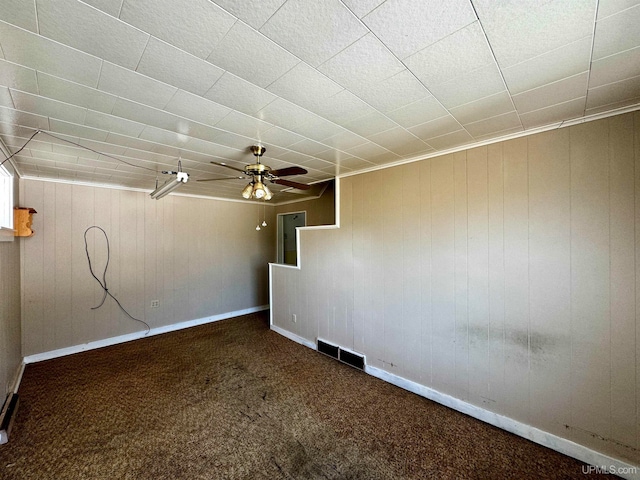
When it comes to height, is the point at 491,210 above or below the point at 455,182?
below

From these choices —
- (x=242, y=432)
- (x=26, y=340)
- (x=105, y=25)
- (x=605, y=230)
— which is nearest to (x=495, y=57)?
(x=605, y=230)

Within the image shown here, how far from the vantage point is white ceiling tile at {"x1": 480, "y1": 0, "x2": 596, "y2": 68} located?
3.18 ft

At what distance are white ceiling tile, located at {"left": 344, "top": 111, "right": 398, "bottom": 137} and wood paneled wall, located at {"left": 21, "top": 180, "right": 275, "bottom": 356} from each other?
155 inches

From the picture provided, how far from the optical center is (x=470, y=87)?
4.86ft

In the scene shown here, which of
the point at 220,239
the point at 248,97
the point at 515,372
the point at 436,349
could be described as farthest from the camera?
the point at 220,239

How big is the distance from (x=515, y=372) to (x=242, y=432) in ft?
7.81

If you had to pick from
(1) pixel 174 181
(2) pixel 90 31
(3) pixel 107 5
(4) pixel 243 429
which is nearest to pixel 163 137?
(1) pixel 174 181

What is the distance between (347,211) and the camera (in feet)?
11.1

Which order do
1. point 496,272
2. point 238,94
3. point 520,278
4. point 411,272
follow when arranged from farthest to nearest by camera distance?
1. point 411,272
2. point 496,272
3. point 520,278
4. point 238,94

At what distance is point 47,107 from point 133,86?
0.76 m

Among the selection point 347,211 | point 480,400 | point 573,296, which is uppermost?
point 347,211

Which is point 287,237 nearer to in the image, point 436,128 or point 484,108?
point 436,128

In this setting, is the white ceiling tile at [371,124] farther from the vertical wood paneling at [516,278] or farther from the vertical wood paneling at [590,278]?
the vertical wood paneling at [590,278]

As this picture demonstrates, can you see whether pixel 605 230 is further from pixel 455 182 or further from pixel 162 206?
pixel 162 206
